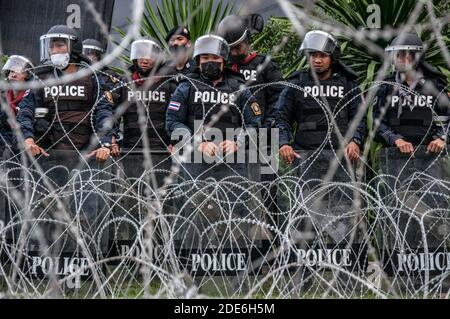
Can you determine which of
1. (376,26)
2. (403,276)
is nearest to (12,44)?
(376,26)

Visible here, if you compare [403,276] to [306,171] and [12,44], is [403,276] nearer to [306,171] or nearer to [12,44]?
[306,171]

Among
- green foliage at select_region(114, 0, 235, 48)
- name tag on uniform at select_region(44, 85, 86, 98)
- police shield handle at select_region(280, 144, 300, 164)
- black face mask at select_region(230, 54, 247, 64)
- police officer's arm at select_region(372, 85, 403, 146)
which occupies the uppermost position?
green foliage at select_region(114, 0, 235, 48)

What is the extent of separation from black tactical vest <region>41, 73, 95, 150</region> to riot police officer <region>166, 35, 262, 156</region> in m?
0.68

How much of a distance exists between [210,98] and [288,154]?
2.25ft

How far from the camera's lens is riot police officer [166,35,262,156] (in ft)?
25.9

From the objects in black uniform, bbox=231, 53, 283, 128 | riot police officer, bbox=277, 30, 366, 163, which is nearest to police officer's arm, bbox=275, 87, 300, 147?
riot police officer, bbox=277, 30, 366, 163

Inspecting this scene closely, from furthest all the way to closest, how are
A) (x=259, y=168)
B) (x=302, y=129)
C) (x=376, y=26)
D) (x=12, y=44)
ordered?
(x=12, y=44)
(x=376, y=26)
(x=302, y=129)
(x=259, y=168)

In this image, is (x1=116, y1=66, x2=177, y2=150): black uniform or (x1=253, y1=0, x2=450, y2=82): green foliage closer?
(x1=116, y1=66, x2=177, y2=150): black uniform

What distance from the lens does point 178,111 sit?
7.99m

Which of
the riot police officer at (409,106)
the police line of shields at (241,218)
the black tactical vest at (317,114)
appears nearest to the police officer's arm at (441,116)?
the riot police officer at (409,106)

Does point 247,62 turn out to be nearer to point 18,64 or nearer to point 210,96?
point 210,96

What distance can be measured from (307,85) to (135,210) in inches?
65.2

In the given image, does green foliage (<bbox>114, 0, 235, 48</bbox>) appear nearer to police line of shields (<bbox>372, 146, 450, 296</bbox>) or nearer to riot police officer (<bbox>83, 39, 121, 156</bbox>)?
riot police officer (<bbox>83, 39, 121, 156</bbox>)

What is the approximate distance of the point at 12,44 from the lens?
1248cm
